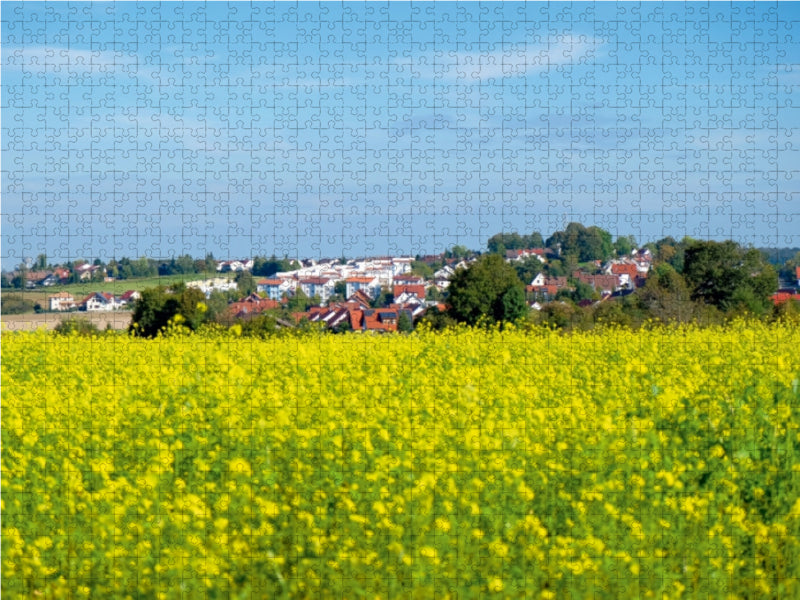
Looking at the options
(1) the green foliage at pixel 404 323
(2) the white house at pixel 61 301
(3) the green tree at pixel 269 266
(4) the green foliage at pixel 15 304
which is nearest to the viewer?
(3) the green tree at pixel 269 266

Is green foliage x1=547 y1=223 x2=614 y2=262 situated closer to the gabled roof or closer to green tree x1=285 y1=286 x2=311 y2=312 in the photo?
the gabled roof

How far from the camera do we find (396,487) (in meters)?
5.31

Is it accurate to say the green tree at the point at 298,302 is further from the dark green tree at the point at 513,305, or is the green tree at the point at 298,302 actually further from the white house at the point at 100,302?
the dark green tree at the point at 513,305

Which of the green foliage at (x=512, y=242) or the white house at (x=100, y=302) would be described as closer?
the green foliage at (x=512, y=242)

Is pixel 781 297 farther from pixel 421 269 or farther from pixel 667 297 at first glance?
pixel 421 269

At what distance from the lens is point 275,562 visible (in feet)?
15.5

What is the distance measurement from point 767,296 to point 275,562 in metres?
11.1

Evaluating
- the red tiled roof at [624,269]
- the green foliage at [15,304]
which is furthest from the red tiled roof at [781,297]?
the green foliage at [15,304]

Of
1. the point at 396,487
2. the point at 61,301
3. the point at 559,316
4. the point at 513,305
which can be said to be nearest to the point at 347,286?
the point at 396,487

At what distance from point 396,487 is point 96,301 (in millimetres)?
3522

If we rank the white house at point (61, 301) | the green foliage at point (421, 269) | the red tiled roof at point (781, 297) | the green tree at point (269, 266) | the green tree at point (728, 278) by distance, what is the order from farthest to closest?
1. the red tiled roof at point (781, 297)
2. the green tree at point (728, 278)
3. the white house at point (61, 301)
4. the green foliage at point (421, 269)
5. the green tree at point (269, 266)

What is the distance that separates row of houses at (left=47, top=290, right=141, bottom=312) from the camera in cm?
732

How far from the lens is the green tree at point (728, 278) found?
11.0 metres

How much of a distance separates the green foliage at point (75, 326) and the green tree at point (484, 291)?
11.6 ft
